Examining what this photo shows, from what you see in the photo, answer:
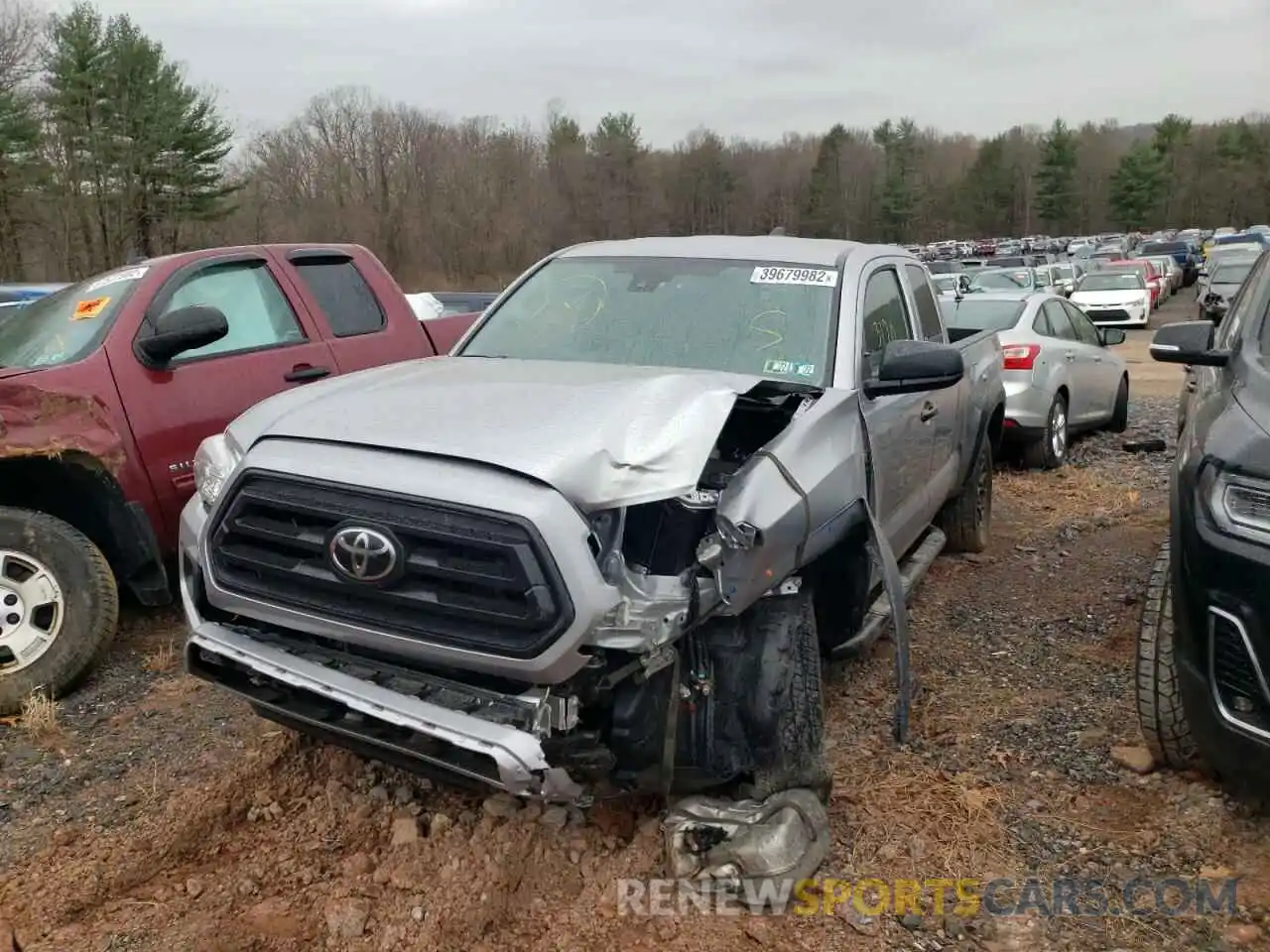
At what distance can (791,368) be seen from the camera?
3.67 meters

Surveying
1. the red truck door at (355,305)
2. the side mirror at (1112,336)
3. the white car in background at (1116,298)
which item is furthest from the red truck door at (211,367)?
the white car in background at (1116,298)

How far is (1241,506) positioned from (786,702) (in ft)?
4.46

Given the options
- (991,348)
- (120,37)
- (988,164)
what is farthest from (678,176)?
(991,348)

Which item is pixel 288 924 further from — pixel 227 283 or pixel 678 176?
pixel 678 176

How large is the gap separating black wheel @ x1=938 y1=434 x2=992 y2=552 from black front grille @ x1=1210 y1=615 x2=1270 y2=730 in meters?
3.17

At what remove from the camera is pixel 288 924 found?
2703 millimetres

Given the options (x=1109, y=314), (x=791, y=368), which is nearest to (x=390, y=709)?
(x=791, y=368)

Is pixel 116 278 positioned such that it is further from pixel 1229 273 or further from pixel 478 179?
pixel 478 179

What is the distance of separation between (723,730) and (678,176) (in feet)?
256

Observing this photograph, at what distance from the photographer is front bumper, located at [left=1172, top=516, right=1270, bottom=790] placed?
2.62 m

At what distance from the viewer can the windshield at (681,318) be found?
374 cm

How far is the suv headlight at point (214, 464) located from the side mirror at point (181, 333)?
1440 mm

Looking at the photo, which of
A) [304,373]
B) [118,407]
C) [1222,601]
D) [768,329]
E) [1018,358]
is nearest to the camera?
[1222,601]

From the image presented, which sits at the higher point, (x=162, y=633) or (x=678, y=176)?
(x=678, y=176)
